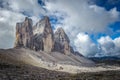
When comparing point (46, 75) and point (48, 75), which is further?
point (48, 75)

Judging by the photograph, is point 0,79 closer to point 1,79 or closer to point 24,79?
point 1,79

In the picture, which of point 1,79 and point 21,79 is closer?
point 1,79

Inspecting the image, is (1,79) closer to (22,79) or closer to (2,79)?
(2,79)

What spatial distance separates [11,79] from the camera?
76.9 metres

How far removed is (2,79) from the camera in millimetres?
73750

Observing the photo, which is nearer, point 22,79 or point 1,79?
point 1,79

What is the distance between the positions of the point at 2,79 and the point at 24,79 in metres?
9.34

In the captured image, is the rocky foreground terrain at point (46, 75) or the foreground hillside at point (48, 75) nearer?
the foreground hillside at point (48, 75)

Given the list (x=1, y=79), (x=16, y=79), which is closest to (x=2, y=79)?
(x=1, y=79)

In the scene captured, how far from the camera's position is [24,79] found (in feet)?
261

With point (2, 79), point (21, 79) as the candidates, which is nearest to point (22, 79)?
point (21, 79)

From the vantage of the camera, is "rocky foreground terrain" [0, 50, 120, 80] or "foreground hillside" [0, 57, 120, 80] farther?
"rocky foreground terrain" [0, 50, 120, 80]

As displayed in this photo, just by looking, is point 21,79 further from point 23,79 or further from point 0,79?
point 0,79

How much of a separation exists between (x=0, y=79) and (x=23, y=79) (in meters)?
9.48
